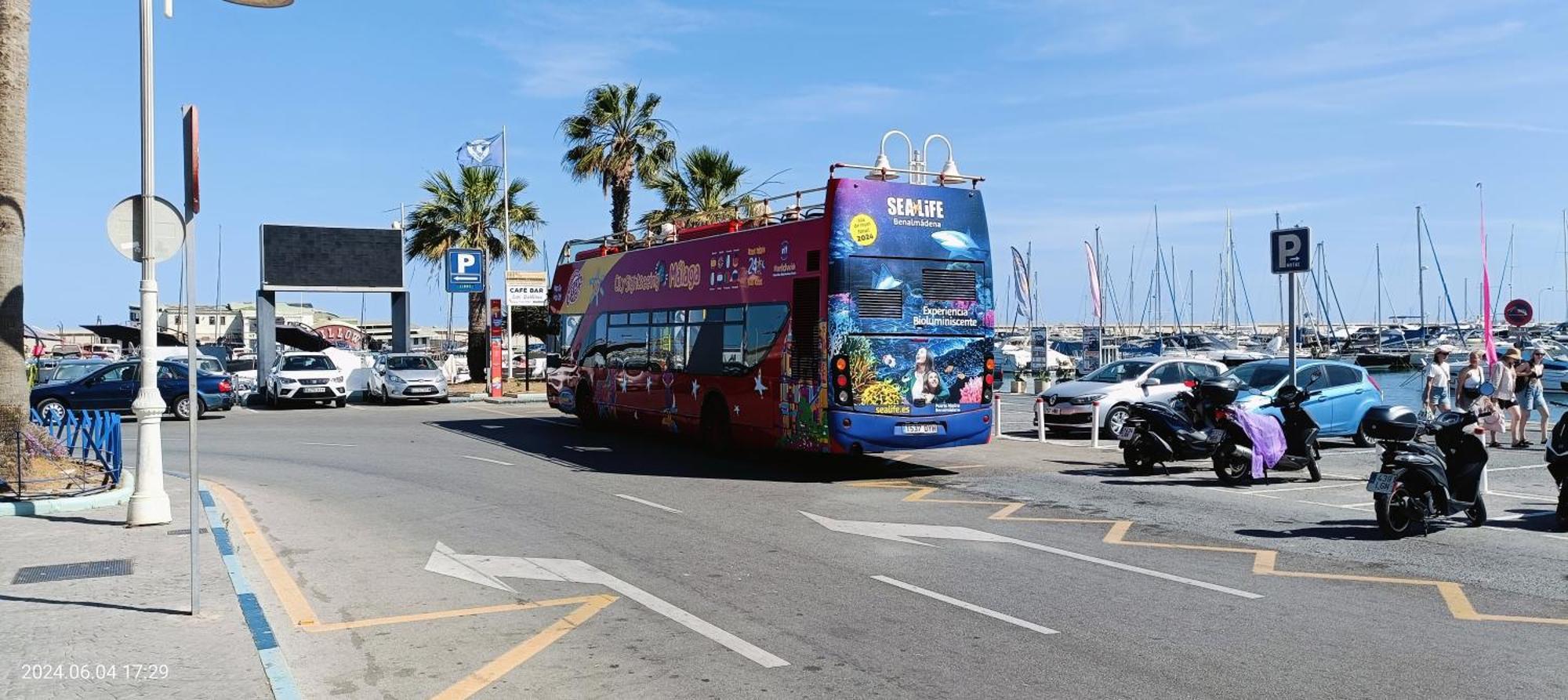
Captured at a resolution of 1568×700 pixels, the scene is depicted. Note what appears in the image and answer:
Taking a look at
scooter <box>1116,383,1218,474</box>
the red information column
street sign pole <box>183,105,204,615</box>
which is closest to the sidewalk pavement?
street sign pole <box>183,105,204,615</box>

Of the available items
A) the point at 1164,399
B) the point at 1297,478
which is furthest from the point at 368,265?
the point at 1297,478

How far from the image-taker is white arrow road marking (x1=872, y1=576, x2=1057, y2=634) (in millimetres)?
7637

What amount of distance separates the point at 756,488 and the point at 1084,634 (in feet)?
26.1

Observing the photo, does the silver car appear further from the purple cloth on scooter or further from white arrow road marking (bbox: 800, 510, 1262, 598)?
the purple cloth on scooter

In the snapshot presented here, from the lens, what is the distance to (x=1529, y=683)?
6305mm

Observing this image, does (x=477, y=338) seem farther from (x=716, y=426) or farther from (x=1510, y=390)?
(x=1510, y=390)

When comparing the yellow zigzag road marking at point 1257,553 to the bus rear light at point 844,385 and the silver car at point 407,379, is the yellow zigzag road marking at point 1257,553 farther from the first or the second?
the silver car at point 407,379

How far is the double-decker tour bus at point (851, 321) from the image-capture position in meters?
15.5

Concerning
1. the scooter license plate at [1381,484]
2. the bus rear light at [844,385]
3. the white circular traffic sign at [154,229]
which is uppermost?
the white circular traffic sign at [154,229]

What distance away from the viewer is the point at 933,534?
38.0ft

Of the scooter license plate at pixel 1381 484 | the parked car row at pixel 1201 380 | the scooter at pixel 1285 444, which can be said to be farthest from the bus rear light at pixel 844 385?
the parked car row at pixel 1201 380

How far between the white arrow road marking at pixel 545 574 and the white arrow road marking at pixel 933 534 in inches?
120

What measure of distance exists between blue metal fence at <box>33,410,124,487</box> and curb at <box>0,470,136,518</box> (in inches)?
23.1

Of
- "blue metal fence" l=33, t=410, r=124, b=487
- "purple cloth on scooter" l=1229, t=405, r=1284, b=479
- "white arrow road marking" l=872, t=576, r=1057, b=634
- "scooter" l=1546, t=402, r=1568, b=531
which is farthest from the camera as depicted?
"purple cloth on scooter" l=1229, t=405, r=1284, b=479
